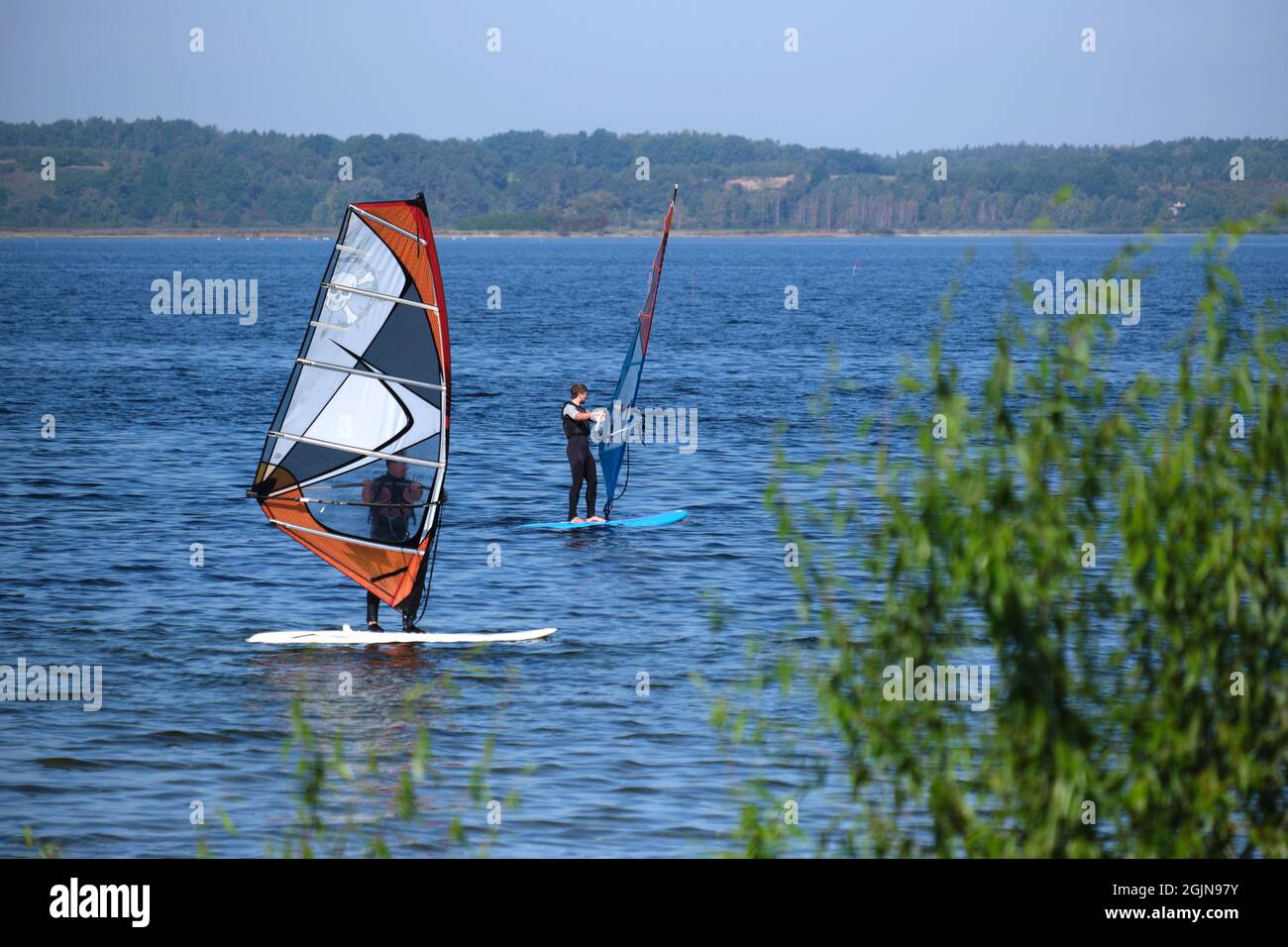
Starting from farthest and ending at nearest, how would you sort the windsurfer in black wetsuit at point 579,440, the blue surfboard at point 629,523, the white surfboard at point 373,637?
the blue surfboard at point 629,523 → the windsurfer in black wetsuit at point 579,440 → the white surfboard at point 373,637

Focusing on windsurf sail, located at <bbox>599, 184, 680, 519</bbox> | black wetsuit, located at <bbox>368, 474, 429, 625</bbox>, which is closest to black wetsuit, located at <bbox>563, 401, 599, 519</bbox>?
windsurf sail, located at <bbox>599, 184, 680, 519</bbox>

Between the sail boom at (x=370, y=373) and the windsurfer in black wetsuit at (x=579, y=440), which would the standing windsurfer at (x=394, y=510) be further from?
the windsurfer in black wetsuit at (x=579, y=440)

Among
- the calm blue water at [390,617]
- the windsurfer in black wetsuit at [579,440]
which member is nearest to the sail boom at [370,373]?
the calm blue water at [390,617]

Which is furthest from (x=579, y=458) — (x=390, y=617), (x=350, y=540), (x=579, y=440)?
(x=350, y=540)

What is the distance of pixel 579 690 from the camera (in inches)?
645

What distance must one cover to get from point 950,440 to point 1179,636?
1432 millimetres

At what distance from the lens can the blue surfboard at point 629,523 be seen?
85.0 ft

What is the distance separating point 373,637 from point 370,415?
Result: 250 cm

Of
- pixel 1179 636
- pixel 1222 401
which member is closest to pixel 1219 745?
pixel 1179 636

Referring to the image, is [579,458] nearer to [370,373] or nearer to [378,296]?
[370,373]

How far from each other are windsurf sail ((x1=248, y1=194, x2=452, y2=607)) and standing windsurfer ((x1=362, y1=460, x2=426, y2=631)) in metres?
0.01

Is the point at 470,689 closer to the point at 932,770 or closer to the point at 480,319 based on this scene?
the point at 932,770

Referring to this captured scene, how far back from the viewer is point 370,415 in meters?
18.1

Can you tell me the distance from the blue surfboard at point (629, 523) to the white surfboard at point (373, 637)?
7686 mm
